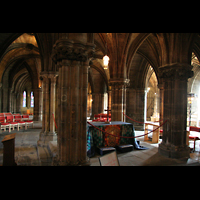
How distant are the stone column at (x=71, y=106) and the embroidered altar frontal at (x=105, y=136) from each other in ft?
4.33

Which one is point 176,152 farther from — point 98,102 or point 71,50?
point 98,102

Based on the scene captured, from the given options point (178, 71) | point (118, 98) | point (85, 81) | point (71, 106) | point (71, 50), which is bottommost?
point (71, 106)

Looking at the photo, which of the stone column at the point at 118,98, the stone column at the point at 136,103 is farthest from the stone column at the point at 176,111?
the stone column at the point at 136,103

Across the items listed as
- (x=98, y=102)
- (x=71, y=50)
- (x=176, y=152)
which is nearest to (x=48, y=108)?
(x=71, y=50)

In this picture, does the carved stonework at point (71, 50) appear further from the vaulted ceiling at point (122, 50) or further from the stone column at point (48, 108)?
the stone column at point (48, 108)

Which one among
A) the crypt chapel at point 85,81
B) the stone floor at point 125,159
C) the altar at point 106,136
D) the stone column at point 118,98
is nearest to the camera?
the crypt chapel at point 85,81

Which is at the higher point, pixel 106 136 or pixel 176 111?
pixel 176 111

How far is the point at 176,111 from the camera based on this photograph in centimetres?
577

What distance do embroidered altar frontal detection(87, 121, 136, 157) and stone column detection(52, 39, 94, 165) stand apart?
132 cm

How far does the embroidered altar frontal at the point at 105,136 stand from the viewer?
5574 millimetres

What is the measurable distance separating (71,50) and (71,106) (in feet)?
4.95

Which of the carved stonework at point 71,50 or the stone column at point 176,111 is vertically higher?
the carved stonework at point 71,50
